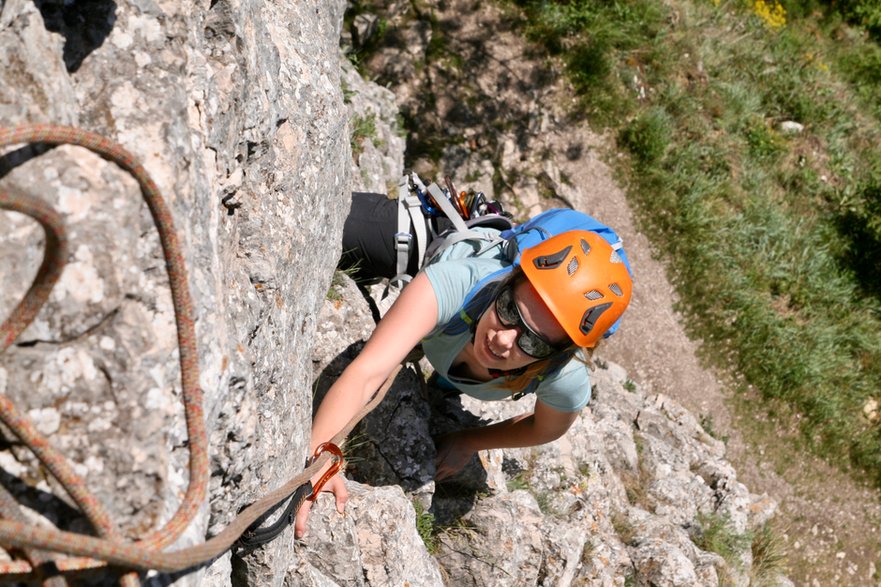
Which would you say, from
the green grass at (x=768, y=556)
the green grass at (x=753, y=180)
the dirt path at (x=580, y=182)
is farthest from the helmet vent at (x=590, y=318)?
the green grass at (x=753, y=180)

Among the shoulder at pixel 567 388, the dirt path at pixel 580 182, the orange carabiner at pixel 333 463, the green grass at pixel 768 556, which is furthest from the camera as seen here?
the dirt path at pixel 580 182

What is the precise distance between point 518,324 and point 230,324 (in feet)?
5.17

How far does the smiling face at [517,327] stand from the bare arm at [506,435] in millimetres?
822

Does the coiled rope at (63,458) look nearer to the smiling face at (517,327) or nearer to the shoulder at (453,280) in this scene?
the shoulder at (453,280)

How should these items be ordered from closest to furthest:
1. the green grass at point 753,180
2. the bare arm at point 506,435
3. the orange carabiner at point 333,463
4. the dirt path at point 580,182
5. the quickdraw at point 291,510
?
the quickdraw at point 291,510
the orange carabiner at point 333,463
the bare arm at point 506,435
the dirt path at point 580,182
the green grass at point 753,180

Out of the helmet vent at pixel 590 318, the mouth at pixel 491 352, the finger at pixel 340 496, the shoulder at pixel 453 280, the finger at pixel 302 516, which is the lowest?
the finger at pixel 340 496

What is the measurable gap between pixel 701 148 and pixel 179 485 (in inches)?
417

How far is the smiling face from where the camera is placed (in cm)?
379

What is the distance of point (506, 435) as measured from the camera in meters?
4.93

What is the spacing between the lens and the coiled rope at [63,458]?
1765 mm

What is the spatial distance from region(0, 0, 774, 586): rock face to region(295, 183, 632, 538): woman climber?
0.37 metres

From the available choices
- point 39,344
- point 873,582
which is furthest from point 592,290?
point 873,582

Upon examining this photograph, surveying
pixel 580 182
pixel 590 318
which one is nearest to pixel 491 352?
pixel 590 318

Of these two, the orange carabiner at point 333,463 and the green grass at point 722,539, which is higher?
the orange carabiner at point 333,463
